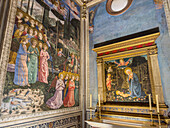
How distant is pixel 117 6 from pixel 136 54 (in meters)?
2.51

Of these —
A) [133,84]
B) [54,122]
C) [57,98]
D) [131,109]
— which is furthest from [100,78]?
[54,122]

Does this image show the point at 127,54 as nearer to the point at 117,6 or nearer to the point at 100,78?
the point at 100,78

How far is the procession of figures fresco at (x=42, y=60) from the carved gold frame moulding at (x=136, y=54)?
1.04 meters

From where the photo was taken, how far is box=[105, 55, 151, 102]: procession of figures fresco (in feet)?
14.2

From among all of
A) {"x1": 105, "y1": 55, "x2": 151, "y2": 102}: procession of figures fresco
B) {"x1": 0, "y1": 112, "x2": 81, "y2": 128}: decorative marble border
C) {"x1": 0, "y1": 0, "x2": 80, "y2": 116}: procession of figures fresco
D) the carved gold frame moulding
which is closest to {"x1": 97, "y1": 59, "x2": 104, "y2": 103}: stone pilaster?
the carved gold frame moulding

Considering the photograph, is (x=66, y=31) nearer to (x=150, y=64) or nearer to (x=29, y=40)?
(x=29, y=40)

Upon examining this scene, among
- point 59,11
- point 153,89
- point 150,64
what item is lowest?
point 153,89

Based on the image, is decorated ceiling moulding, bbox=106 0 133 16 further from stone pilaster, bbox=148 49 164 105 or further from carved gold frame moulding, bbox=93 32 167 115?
stone pilaster, bbox=148 49 164 105

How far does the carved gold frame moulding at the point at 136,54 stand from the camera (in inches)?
160

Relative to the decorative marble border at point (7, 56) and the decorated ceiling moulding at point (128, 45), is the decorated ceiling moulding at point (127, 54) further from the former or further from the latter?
the decorative marble border at point (7, 56)

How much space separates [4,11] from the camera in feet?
10.3

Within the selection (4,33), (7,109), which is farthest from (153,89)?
(4,33)

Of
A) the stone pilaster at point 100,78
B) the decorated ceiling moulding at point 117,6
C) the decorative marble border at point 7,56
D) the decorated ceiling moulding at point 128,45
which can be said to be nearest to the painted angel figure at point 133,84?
the decorated ceiling moulding at point 128,45

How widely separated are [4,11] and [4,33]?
0.58 metres
